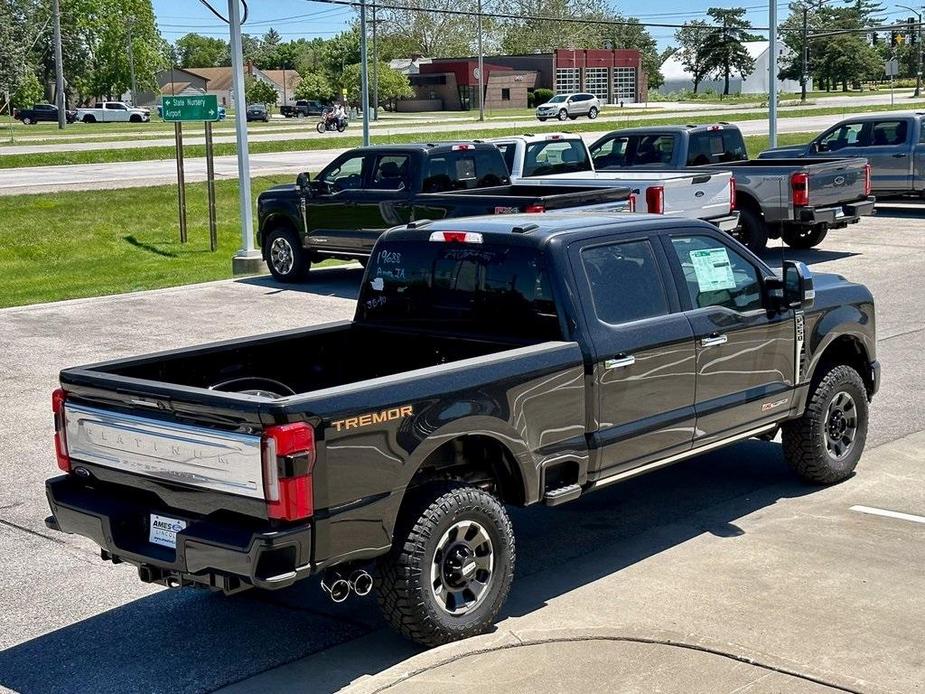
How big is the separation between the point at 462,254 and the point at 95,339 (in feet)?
27.8

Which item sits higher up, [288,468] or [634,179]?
[634,179]

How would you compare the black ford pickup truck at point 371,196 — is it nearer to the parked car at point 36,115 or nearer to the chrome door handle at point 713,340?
the chrome door handle at point 713,340

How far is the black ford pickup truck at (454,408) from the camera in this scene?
18.0ft

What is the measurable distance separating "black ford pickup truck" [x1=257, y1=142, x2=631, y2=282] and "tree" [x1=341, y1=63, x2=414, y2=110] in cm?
7160

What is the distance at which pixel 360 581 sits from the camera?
5.69m

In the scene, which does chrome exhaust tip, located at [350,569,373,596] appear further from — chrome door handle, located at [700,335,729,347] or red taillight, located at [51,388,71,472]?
chrome door handle, located at [700,335,729,347]

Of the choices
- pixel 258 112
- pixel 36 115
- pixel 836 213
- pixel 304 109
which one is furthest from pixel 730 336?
pixel 304 109

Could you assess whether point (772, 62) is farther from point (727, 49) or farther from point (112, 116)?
point (727, 49)

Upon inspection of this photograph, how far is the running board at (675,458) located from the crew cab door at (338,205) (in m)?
10.9

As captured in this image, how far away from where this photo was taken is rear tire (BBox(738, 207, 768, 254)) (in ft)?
65.0

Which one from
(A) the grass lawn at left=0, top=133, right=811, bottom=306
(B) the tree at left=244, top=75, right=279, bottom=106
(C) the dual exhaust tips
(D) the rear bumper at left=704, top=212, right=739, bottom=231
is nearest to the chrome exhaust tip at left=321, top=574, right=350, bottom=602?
(C) the dual exhaust tips

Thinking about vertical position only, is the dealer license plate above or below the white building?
below

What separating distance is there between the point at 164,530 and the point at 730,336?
135 inches

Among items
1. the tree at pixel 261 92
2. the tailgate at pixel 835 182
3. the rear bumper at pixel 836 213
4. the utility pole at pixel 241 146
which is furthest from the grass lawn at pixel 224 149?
the tree at pixel 261 92
